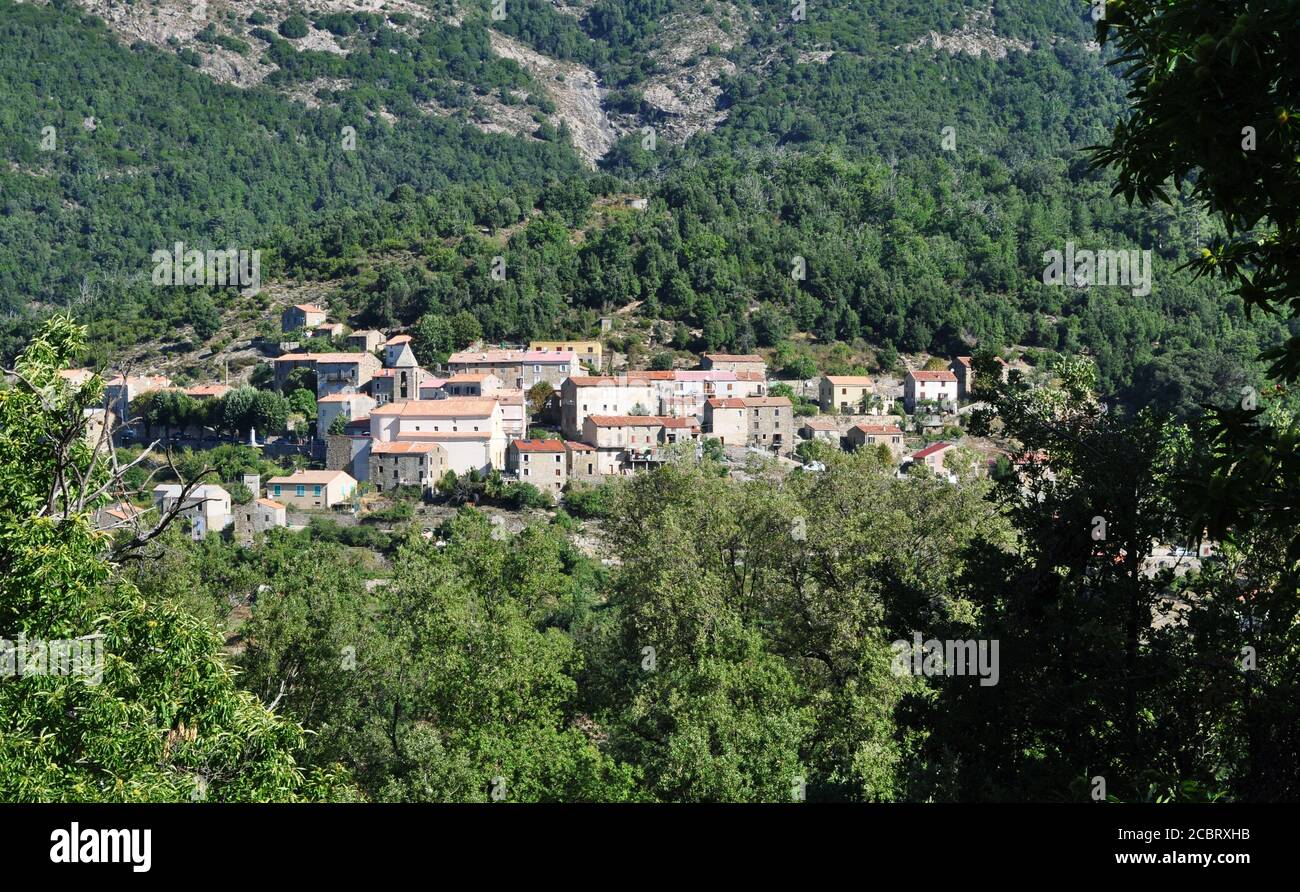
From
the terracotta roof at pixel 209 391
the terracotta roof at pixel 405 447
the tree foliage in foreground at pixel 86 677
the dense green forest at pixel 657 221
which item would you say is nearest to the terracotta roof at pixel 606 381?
the terracotta roof at pixel 405 447

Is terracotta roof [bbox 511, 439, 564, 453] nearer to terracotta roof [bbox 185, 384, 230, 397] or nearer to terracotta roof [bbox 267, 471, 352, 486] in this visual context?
terracotta roof [bbox 267, 471, 352, 486]

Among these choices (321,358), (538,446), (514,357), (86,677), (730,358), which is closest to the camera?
(86,677)

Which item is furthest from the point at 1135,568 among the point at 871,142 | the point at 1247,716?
the point at 871,142

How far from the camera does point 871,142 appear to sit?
16000 cm

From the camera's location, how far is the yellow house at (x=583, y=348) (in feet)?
241

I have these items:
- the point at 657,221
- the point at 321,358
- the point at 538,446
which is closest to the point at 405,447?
the point at 538,446

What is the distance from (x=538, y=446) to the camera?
187 ft

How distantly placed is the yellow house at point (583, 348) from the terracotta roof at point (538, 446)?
51.2 feet

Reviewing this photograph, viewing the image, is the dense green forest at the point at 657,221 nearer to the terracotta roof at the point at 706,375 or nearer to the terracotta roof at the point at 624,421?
the terracotta roof at the point at 706,375

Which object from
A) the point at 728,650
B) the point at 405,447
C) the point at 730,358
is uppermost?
the point at 730,358

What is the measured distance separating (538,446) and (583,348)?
725 inches

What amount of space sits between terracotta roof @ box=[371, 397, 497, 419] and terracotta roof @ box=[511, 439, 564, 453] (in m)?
2.64

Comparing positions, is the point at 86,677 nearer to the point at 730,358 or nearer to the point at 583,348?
the point at 730,358
